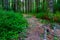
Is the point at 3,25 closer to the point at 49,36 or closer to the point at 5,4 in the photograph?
the point at 49,36

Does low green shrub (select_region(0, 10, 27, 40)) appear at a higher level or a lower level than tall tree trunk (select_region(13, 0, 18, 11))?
lower

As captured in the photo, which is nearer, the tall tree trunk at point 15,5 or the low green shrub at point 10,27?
the low green shrub at point 10,27

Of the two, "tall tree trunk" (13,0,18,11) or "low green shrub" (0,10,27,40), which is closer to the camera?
"low green shrub" (0,10,27,40)

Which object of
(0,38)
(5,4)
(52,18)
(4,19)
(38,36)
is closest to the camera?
(0,38)

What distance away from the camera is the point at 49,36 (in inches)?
268

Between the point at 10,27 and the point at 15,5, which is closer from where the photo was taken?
the point at 10,27

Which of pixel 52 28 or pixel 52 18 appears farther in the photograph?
pixel 52 18

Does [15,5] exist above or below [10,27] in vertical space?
above

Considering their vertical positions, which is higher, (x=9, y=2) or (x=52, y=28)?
(x=9, y=2)

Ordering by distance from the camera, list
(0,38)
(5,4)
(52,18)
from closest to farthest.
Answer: (0,38)
(52,18)
(5,4)

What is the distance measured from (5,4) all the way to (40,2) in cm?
262

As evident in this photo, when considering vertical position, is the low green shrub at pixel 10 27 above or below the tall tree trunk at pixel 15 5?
below

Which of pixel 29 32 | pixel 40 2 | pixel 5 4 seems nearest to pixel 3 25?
pixel 29 32

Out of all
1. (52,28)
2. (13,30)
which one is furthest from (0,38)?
(52,28)
